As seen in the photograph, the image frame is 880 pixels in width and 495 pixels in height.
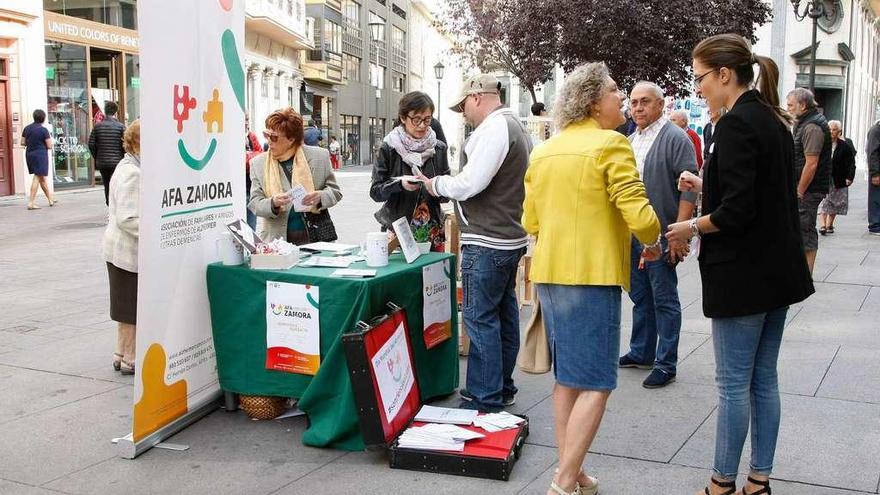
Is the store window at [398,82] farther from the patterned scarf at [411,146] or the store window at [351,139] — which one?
the patterned scarf at [411,146]

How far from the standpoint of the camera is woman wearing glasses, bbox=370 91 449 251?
517 cm

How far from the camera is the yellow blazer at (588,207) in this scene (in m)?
3.27

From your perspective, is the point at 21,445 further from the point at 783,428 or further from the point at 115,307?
the point at 783,428

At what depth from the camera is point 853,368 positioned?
18.6ft

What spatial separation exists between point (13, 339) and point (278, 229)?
2499 millimetres

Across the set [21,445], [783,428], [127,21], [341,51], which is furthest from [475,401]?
[341,51]

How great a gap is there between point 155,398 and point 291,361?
69 cm

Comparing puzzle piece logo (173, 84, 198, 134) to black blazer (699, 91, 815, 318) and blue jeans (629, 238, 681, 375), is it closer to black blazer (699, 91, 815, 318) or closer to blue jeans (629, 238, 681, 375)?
black blazer (699, 91, 815, 318)

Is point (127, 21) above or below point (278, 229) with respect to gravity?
above

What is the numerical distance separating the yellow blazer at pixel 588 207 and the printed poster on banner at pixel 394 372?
1.04 meters

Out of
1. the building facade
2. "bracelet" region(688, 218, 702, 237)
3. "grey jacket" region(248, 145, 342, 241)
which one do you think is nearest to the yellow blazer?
"bracelet" region(688, 218, 702, 237)

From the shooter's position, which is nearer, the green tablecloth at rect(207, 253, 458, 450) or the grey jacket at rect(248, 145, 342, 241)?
the green tablecloth at rect(207, 253, 458, 450)

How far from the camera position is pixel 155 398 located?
427 centimetres

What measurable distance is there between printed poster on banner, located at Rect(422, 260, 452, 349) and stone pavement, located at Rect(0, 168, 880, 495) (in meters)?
0.63
